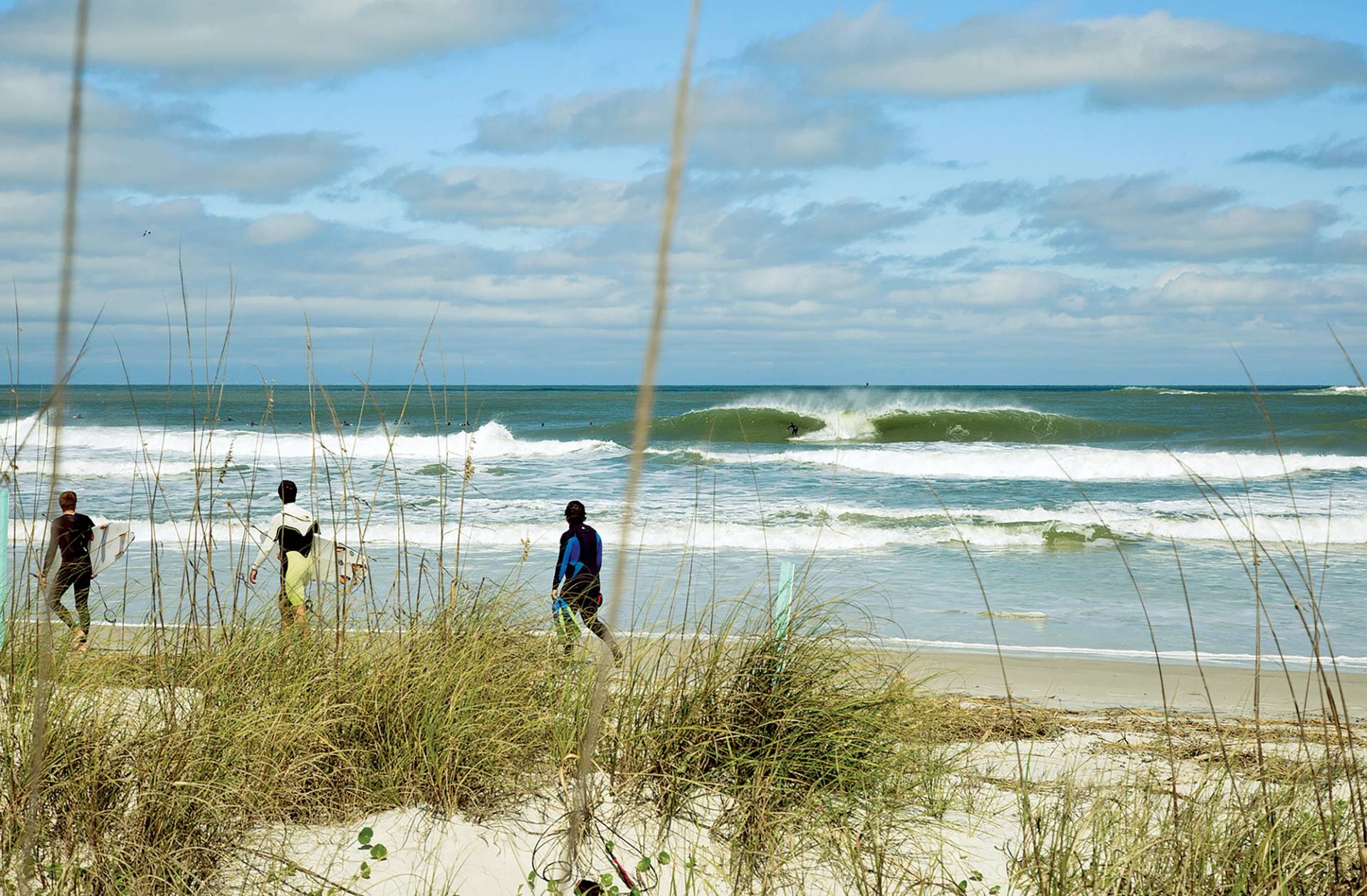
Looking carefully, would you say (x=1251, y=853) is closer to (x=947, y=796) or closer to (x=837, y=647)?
(x=947, y=796)

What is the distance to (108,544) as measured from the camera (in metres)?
7.23

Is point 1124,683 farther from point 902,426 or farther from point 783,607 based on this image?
point 902,426

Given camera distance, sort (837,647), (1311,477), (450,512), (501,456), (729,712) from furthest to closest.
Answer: (501,456) → (1311,477) → (450,512) → (837,647) → (729,712)

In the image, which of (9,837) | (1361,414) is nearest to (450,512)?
(9,837)

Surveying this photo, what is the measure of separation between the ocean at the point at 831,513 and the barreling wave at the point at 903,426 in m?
0.19

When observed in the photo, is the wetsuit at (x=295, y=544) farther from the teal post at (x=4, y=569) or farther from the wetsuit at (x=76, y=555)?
the teal post at (x=4, y=569)

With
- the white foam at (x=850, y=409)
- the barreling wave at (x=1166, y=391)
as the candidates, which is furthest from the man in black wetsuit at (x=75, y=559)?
the barreling wave at (x=1166, y=391)

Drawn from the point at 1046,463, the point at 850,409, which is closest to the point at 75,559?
the point at 1046,463

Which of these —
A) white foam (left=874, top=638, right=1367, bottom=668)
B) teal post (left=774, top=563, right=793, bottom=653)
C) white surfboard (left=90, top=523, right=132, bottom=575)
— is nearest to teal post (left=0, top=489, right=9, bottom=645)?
white surfboard (left=90, top=523, right=132, bottom=575)

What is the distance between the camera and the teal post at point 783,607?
13.0 ft

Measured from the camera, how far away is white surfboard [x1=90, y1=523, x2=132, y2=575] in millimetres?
6699

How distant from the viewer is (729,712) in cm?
382

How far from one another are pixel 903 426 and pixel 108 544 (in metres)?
34.4

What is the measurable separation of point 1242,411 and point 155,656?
55.2m
